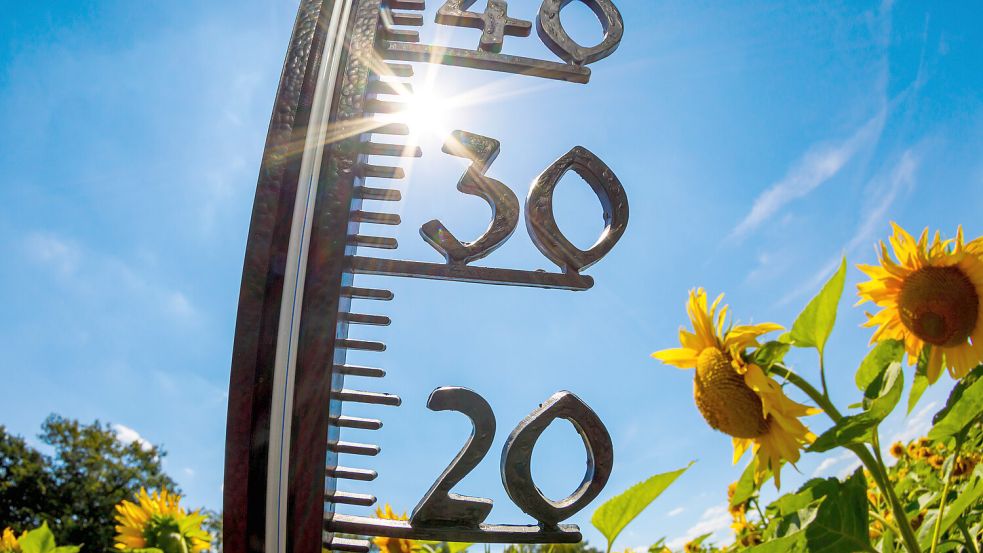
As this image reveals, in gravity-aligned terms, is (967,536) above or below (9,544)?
below

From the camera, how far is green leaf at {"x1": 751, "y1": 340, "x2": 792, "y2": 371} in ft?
3.43

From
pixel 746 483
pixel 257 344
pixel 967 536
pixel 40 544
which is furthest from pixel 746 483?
pixel 40 544

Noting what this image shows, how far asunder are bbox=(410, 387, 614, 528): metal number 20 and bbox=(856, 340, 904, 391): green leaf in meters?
0.48

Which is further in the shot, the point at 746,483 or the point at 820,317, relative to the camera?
the point at 746,483

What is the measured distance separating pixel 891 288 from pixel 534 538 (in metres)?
0.83

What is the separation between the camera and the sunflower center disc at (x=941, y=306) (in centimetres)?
115

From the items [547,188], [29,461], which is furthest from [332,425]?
[29,461]

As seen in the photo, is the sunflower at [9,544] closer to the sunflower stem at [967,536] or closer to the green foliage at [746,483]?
the green foliage at [746,483]

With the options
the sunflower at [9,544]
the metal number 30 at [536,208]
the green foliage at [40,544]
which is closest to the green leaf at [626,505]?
the metal number 30 at [536,208]

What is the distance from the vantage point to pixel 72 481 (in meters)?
19.8

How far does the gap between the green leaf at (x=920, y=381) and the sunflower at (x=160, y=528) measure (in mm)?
1758

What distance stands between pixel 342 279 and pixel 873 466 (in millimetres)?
905

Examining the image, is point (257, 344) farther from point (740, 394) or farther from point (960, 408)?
point (960, 408)

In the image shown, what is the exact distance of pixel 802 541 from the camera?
873 millimetres
